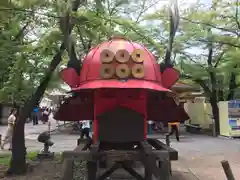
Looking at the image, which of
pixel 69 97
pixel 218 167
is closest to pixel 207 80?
pixel 218 167

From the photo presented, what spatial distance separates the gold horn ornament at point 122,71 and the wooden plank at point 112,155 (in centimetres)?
122

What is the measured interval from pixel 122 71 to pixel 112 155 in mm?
1340

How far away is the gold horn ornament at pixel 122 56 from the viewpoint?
5.28m

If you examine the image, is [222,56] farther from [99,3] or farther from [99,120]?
[99,120]

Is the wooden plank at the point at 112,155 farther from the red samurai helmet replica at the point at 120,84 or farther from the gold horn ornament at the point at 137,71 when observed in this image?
the gold horn ornament at the point at 137,71

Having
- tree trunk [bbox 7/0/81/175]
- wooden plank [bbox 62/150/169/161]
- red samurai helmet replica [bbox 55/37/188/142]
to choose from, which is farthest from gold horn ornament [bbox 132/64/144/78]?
tree trunk [bbox 7/0/81/175]

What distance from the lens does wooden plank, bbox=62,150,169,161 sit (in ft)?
16.2

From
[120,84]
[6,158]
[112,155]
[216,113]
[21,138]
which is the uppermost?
[120,84]

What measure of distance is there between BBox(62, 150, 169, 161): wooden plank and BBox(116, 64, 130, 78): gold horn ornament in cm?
122

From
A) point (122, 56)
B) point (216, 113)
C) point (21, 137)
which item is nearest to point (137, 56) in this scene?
point (122, 56)

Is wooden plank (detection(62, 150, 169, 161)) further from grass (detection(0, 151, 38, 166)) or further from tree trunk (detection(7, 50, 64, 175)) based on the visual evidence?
grass (detection(0, 151, 38, 166))

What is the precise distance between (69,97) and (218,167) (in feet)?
17.9

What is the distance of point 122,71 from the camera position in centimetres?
521

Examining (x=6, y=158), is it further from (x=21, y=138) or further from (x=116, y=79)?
(x=116, y=79)
